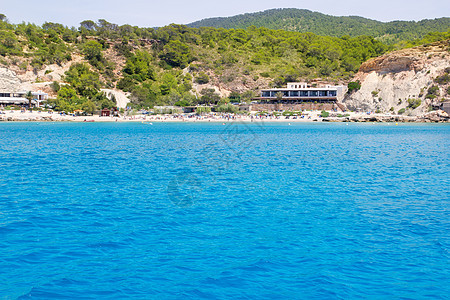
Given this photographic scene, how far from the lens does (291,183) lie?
782 inches

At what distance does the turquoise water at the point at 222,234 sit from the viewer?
28.5 feet

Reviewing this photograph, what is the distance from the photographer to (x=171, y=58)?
120812 mm

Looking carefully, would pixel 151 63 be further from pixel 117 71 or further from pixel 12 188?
pixel 12 188

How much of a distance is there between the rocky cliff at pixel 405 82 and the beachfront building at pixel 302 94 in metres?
4.08

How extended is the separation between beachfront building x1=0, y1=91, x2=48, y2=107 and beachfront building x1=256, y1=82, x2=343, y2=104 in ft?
177

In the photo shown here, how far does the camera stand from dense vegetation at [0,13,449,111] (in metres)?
101

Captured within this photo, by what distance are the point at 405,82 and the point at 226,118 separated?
42.3 metres

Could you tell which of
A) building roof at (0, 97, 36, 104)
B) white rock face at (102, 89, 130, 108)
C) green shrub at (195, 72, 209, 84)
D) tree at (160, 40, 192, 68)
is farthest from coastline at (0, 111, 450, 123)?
tree at (160, 40, 192, 68)

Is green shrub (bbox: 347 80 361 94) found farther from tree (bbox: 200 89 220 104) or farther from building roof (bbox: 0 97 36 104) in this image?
building roof (bbox: 0 97 36 104)

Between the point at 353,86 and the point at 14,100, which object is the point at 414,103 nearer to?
the point at 353,86

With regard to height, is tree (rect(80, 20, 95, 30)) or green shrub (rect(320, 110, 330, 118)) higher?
tree (rect(80, 20, 95, 30))

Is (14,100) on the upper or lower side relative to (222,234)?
upper

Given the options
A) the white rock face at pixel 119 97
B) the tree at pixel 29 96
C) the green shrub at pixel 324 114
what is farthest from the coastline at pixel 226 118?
the white rock face at pixel 119 97

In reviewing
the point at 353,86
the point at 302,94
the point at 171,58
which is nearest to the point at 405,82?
the point at 353,86
